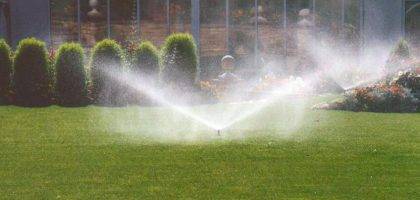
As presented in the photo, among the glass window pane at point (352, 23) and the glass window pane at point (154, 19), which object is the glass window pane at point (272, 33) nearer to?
the glass window pane at point (352, 23)

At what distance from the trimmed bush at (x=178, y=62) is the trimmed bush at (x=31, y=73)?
2.84 meters

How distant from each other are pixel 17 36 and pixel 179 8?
15.4 ft

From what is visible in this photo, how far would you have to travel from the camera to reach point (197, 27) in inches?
977

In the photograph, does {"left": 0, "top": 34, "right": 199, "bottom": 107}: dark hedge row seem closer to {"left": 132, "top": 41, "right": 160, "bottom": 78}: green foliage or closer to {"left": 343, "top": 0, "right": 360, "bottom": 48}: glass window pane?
{"left": 132, "top": 41, "right": 160, "bottom": 78}: green foliage

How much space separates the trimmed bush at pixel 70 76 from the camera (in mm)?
19734

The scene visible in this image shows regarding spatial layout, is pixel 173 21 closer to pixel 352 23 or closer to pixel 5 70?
pixel 352 23

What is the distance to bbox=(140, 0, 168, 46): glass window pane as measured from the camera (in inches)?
982

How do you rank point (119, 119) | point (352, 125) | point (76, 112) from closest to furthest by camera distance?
1. point (352, 125)
2. point (119, 119)
3. point (76, 112)

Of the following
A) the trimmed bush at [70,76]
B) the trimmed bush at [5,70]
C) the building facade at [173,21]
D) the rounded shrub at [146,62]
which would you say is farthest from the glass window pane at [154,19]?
the trimmed bush at [5,70]

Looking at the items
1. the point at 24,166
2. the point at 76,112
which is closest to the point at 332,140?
the point at 24,166

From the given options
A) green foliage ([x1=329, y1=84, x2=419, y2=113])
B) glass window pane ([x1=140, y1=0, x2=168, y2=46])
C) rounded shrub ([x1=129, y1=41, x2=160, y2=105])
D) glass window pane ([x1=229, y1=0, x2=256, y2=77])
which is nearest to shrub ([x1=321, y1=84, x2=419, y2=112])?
green foliage ([x1=329, y1=84, x2=419, y2=113])

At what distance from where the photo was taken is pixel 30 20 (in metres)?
25.1

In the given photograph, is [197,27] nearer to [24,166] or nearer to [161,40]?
[161,40]

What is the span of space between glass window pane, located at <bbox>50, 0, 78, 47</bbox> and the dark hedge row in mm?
4458
